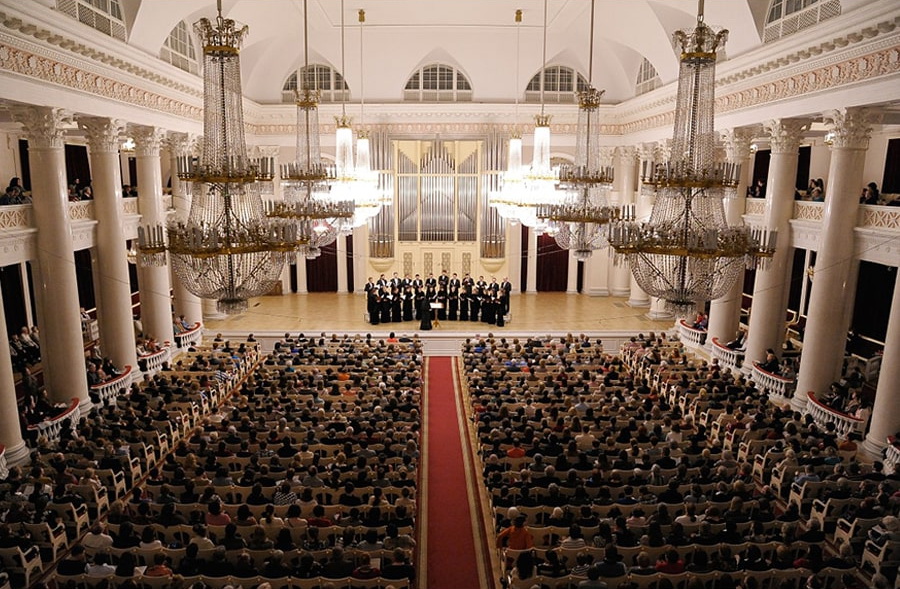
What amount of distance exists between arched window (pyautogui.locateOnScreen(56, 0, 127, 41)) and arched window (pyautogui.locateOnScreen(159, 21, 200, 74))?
8.83 ft

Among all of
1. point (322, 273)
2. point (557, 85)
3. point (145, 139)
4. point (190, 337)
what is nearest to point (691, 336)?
point (557, 85)

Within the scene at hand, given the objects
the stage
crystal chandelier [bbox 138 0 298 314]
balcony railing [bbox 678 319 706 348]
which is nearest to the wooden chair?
crystal chandelier [bbox 138 0 298 314]

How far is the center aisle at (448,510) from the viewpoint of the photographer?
30.1 ft

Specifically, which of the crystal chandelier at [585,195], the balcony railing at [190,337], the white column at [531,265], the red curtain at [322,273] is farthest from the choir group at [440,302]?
the crystal chandelier at [585,195]

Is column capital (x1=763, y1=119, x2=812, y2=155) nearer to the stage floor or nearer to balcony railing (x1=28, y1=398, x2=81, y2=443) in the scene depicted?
the stage floor

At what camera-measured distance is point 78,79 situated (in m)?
13.3

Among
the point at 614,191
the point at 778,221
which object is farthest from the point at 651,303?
the point at 778,221

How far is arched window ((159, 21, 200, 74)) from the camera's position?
18047mm

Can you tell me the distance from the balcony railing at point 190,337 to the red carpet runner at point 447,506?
8.53 meters

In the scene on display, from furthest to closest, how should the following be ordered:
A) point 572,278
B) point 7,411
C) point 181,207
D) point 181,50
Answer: point 572,278 → point 181,207 → point 181,50 → point 7,411

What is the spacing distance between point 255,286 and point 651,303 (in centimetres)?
2024

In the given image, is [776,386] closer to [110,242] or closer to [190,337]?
[110,242]

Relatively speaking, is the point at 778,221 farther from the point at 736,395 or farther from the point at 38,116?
the point at 38,116

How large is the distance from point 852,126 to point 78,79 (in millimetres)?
15936
